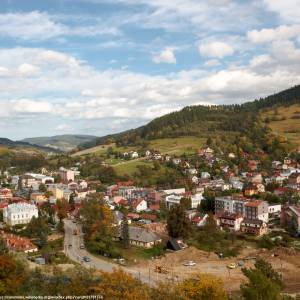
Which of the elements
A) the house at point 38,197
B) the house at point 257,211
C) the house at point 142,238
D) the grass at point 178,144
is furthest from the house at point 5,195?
the grass at point 178,144

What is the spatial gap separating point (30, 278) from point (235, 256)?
20502 millimetres

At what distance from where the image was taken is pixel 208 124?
115812 mm

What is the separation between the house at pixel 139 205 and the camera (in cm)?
5772

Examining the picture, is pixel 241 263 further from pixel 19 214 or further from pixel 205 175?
pixel 205 175

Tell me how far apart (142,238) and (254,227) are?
12.8 m

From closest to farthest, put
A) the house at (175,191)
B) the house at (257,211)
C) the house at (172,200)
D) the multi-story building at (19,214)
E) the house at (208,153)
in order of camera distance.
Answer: the house at (257,211) < the multi-story building at (19,214) < the house at (172,200) < the house at (175,191) < the house at (208,153)

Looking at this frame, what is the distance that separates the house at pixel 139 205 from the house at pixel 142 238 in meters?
14.6

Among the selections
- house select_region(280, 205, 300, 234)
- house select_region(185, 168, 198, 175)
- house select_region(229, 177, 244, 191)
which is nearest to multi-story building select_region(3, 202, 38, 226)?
house select_region(280, 205, 300, 234)

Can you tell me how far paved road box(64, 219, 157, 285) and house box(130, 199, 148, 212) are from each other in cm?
1197

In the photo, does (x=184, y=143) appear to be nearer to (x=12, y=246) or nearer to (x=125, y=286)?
(x=12, y=246)

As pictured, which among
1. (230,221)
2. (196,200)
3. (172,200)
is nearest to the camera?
(230,221)

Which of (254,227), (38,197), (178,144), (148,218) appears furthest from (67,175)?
(254,227)

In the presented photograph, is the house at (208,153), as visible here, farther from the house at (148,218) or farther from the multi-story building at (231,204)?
the house at (148,218)

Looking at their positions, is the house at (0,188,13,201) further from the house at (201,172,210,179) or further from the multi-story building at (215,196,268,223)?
the house at (201,172,210,179)
